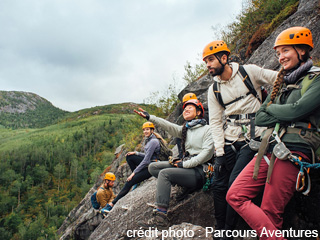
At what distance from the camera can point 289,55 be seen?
9.53 ft

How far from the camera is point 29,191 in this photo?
91.0 metres

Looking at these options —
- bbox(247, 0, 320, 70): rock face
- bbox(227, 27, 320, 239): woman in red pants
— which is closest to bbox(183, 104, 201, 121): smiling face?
bbox(227, 27, 320, 239): woman in red pants

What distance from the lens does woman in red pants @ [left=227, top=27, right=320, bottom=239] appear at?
2.57 metres

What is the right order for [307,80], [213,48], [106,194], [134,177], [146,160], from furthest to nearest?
[106,194] → [134,177] → [146,160] → [213,48] → [307,80]

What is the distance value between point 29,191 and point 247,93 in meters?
107

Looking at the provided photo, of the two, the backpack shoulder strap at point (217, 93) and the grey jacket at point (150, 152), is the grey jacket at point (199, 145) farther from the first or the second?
the grey jacket at point (150, 152)

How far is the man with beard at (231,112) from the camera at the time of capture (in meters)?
3.56

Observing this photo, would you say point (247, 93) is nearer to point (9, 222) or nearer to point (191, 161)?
point (191, 161)

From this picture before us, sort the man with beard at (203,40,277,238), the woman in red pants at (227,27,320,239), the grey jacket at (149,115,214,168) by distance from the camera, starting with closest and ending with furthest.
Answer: the woman in red pants at (227,27,320,239), the man with beard at (203,40,277,238), the grey jacket at (149,115,214,168)

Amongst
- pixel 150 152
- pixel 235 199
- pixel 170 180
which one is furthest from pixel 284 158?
pixel 150 152

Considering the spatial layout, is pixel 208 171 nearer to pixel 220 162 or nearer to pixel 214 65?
pixel 220 162

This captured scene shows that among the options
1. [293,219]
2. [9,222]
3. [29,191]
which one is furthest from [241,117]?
[29,191]

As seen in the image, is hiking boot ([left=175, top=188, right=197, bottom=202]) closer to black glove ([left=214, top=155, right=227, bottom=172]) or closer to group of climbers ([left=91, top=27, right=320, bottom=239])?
group of climbers ([left=91, top=27, right=320, bottom=239])

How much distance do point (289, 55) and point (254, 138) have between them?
4.15 ft
